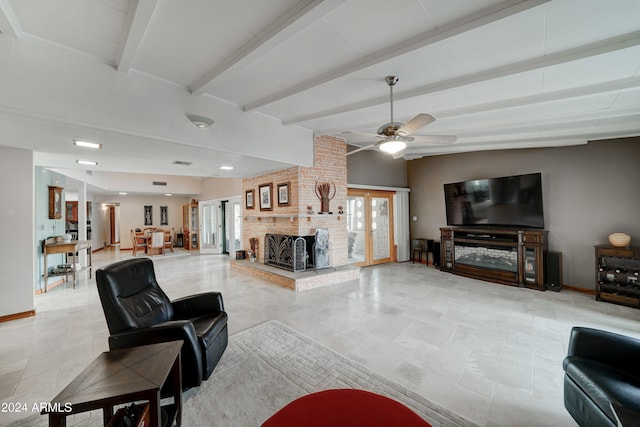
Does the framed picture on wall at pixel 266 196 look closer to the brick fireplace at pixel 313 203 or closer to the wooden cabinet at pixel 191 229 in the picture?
the brick fireplace at pixel 313 203

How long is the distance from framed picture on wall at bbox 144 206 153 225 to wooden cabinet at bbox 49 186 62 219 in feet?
20.1

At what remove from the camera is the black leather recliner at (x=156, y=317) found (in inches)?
78.0

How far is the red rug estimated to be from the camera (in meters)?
1.18

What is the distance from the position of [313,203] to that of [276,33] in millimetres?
3514

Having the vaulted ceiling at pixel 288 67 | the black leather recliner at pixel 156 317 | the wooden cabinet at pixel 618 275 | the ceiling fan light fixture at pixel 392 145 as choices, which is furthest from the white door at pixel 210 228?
the wooden cabinet at pixel 618 275

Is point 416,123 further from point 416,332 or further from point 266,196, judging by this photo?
point 266,196

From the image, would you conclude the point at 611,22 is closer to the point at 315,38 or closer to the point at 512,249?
the point at 315,38

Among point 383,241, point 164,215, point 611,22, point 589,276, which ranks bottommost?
point 589,276

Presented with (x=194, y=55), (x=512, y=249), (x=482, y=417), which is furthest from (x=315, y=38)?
(x=512, y=249)

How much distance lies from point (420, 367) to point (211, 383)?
190 cm

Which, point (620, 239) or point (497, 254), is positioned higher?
point (620, 239)

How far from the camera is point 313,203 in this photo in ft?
17.4

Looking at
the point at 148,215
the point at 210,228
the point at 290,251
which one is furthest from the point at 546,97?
the point at 148,215

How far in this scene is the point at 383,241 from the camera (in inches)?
284
